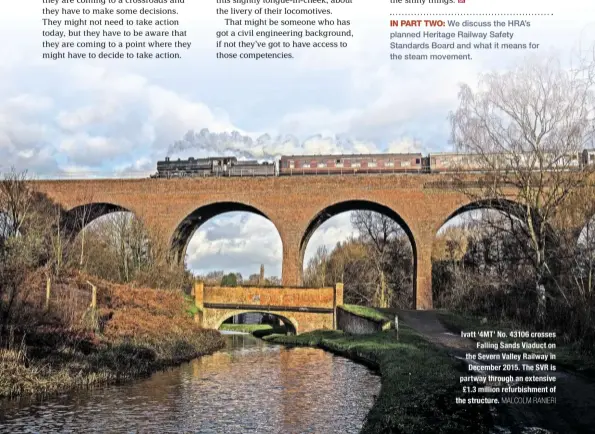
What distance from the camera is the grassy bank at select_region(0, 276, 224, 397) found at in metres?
12.1

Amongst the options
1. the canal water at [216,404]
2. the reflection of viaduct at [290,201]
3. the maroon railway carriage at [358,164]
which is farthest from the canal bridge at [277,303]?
the canal water at [216,404]

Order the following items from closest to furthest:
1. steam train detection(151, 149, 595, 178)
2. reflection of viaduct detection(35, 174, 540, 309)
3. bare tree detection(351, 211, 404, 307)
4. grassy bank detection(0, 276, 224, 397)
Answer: grassy bank detection(0, 276, 224, 397) < reflection of viaduct detection(35, 174, 540, 309) < steam train detection(151, 149, 595, 178) < bare tree detection(351, 211, 404, 307)

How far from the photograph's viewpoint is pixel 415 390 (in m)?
10.2

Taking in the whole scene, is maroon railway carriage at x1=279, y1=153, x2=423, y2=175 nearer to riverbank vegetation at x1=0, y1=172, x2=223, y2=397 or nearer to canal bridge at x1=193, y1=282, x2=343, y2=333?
canal bridge at x1=193, y1=282, x2=343, y2=333

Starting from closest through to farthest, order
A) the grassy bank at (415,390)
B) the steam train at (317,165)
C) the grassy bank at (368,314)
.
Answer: the grassy bank at (415,390)
the grassy bank at (368,314)
the steam train at (317,165)

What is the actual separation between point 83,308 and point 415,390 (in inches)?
440

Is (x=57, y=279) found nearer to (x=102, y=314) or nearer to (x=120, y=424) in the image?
(x=102, y=314)

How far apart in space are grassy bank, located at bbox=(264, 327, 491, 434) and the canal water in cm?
58

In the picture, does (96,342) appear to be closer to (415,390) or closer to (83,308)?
(83,308)

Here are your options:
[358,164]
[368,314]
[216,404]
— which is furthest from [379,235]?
[216,404]

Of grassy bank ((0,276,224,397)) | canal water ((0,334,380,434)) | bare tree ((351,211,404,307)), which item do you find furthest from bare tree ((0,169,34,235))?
bare tree ((351,211,404,307))

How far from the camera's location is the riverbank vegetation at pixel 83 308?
42.3 ft

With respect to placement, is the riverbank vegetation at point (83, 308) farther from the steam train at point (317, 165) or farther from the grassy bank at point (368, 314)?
the steam train at point (317, 165)

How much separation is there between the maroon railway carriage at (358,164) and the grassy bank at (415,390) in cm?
1578
